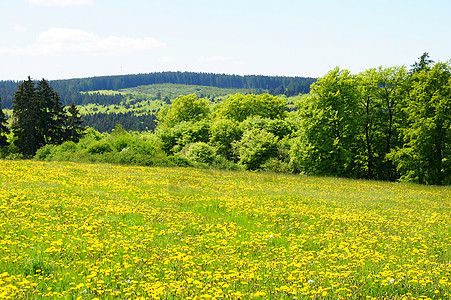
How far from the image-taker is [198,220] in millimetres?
12500

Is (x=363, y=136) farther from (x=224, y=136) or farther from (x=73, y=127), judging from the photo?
(x=73, y=127)

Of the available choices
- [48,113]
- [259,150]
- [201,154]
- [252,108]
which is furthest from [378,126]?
[48,113]

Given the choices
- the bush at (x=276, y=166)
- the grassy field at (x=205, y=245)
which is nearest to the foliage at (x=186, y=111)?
the bush at (x=276, y=166)

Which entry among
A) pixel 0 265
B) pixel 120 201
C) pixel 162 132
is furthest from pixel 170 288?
pixel 162 132

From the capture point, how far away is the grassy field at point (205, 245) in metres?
6.60

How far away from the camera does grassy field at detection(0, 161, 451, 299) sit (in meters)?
6.60

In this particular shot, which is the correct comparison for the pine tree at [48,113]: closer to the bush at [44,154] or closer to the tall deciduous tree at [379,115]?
the bush at [44,154]

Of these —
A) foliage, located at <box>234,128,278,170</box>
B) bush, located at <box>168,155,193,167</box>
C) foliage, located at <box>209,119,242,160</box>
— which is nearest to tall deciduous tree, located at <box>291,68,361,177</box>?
foliage, located at <box>234,128,278,170</box>

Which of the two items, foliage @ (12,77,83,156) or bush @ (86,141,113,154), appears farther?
foliage @ (12,77,83,156)

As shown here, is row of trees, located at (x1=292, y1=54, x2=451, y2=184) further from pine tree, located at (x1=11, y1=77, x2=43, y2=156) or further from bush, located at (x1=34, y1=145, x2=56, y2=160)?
pine tree, located at (x1=11, y1=77, x2=43, y2=156)

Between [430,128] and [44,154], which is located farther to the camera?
[44,154]

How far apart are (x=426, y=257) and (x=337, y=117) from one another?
3370 cm

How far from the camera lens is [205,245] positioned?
30.8ft

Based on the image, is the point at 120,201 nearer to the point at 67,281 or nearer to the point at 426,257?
the point at 67,281
